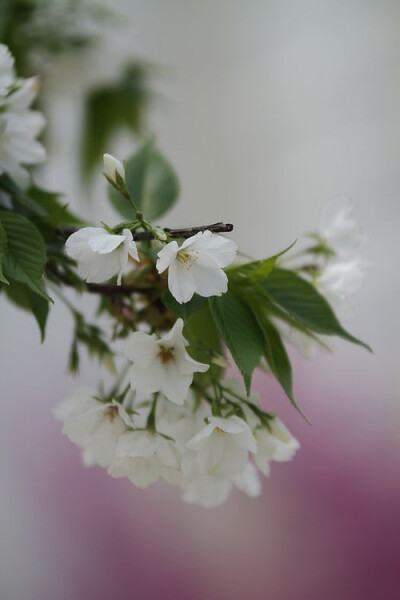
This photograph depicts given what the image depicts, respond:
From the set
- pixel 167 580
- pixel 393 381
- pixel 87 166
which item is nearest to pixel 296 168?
pixel 393 381

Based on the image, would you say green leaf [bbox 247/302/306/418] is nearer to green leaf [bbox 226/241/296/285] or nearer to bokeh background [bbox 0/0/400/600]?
green leaf [bbox 226/241/296/285]

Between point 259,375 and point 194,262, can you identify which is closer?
point 194,262

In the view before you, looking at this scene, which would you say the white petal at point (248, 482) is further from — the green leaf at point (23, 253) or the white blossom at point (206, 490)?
the green leaf at point (23, 253)

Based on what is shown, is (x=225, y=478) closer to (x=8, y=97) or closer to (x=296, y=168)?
(x=8, y=97)

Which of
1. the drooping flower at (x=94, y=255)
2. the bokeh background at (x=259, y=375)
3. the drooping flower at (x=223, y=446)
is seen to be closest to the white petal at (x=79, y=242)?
the drooping flower at (x=94, y=255)

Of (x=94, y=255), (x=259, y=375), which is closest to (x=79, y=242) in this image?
(x=94, y=255)

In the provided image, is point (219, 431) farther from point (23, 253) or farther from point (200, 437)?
point (23, 253)
